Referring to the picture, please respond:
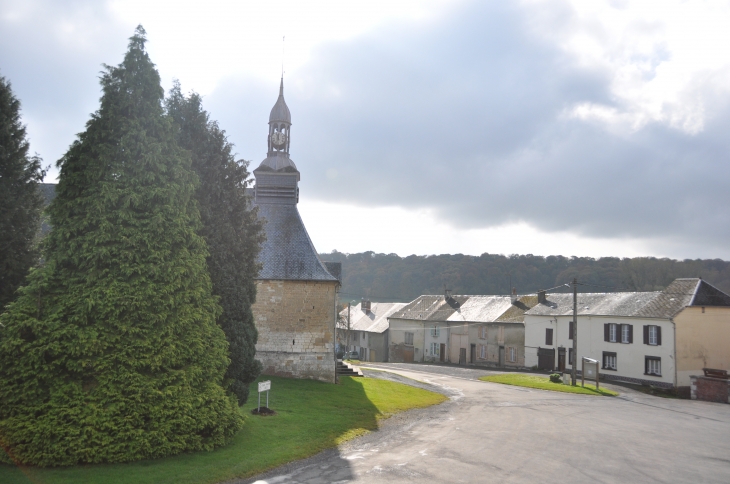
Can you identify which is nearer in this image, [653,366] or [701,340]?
[701,340]

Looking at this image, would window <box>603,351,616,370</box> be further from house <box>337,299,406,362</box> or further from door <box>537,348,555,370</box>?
house <box>337,299,406,362</box>

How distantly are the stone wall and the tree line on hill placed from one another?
3840 centimetres

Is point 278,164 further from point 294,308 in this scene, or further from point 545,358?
point 545,358

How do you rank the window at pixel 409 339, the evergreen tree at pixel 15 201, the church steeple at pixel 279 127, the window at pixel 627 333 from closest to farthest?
the evergreen tree at pixel 15 201, the church steeple at pixel 279 127, the window at pixel 627 333, the window at pixel 409 339

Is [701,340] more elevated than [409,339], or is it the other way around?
[701,340]

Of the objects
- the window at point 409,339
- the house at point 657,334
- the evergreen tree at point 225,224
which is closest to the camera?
the evergreen tree at point 225,224

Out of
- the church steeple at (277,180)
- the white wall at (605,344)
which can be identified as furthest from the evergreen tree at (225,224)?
the white wall at (605,344)

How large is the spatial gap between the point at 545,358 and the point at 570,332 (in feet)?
11.0

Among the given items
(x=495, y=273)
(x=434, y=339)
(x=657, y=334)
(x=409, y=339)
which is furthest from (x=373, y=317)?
(x=657, y=334)

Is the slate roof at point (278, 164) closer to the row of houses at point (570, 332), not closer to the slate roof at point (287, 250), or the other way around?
the slate roof at point (287, 250)

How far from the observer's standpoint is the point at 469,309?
5209 centimetres

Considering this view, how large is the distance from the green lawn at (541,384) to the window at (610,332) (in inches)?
237

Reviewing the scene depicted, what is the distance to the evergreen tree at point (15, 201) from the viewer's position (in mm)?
11680

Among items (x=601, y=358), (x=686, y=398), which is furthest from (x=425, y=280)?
(x=686, y=398)
